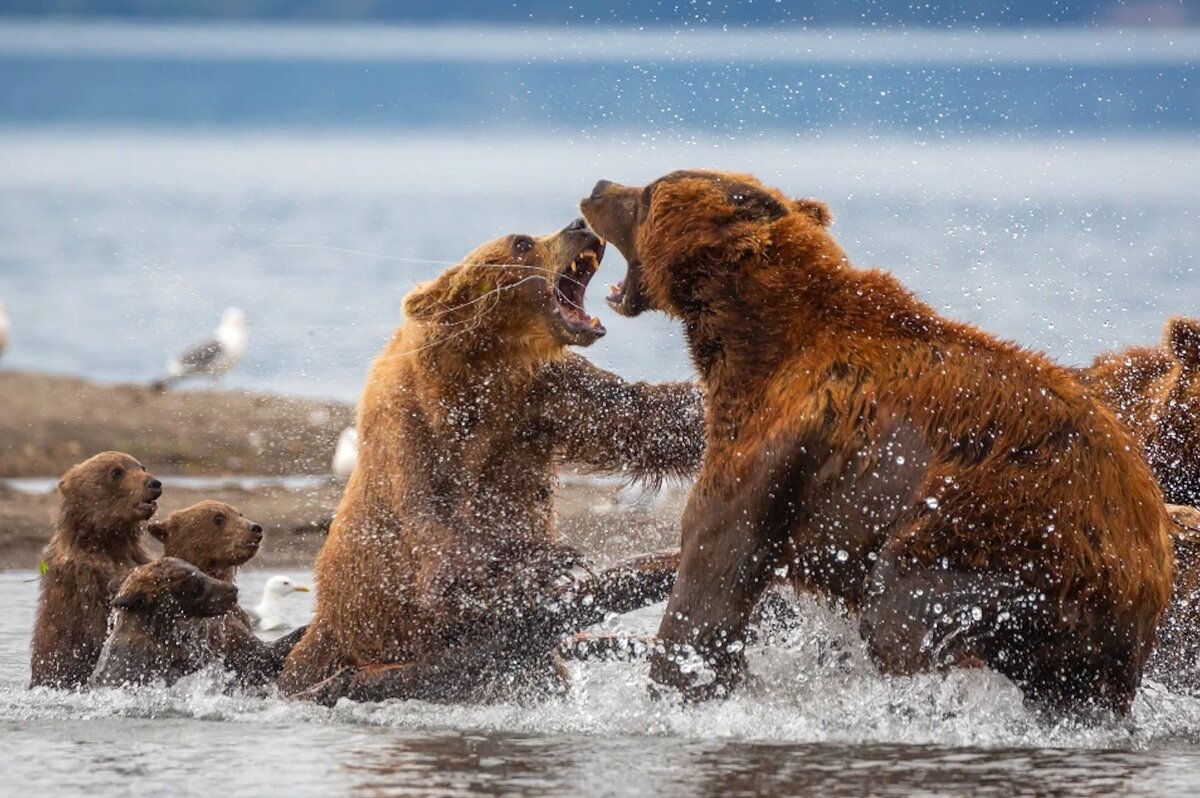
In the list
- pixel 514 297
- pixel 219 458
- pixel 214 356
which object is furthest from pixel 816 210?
pixel 214 356

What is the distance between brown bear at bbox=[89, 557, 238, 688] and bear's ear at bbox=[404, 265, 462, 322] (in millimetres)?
1245

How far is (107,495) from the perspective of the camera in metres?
8.28

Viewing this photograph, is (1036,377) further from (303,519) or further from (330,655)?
(303,519)

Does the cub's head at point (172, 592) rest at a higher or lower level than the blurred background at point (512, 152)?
lower

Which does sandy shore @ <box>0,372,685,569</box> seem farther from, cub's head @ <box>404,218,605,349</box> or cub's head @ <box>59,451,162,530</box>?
cub's head @ <box>404,218,605,349</box>

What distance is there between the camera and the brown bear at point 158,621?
25.0 ft

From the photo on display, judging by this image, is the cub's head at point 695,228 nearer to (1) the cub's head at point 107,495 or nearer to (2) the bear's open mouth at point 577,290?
(2) the bear's open mouth at point 577,290

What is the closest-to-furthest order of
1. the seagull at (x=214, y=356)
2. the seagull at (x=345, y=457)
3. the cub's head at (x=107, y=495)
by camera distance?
1. the cub's head at (x=107, y=495)
2. the seagull at (x=345, y=457)
3. the seagull at (x=214, y=356)

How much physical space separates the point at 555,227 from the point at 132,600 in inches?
1357

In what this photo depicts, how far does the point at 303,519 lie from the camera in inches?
470

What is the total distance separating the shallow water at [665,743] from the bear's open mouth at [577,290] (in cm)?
125

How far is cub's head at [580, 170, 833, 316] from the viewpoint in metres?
6.17

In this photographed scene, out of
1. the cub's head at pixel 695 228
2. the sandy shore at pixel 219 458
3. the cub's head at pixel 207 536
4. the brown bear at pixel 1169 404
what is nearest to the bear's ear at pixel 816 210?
the cub's head at pixel 695 228

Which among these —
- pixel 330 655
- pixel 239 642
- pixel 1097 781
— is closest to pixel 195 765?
pixel 330 655
